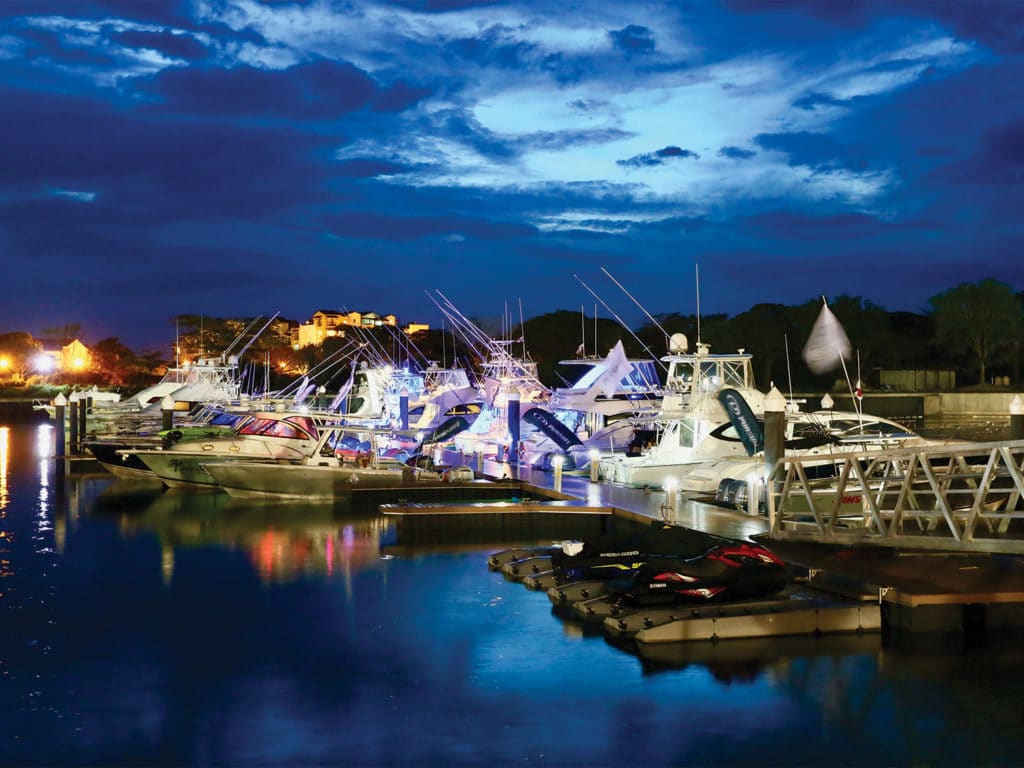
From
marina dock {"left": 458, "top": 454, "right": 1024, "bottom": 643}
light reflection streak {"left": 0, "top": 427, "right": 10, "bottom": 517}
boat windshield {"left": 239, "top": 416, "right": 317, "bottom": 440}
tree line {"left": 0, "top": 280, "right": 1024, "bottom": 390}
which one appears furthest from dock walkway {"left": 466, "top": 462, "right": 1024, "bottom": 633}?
tree line {"left": 0, "top": 280, "right": 1024, "bottom": 390}

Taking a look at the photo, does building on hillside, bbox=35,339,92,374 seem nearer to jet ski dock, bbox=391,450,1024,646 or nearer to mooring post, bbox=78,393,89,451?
mooring post, bbox=78,393,89,451

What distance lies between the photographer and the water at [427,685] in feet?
38.7

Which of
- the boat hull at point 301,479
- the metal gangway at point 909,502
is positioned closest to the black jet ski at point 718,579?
the metal gangway at point 909,502

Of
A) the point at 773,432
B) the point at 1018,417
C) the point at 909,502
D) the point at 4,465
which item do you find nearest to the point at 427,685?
the point at 909,502

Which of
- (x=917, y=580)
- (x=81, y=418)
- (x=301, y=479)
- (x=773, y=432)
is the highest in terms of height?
(x=81, y=418)

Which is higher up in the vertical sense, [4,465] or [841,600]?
[4,465]

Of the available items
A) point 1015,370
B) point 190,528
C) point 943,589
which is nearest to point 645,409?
point 190,528

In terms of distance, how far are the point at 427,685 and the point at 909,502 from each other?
8.84 meters

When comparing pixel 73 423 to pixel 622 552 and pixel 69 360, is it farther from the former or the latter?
pixel 69 360

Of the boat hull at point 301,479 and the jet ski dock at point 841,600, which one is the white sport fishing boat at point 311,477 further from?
the jet ski dock at point 841,600

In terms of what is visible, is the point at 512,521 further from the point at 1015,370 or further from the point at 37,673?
the point at 1015,370

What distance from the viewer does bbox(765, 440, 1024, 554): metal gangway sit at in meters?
14.0

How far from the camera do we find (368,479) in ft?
99.9

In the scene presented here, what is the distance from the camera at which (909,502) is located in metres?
18.5
